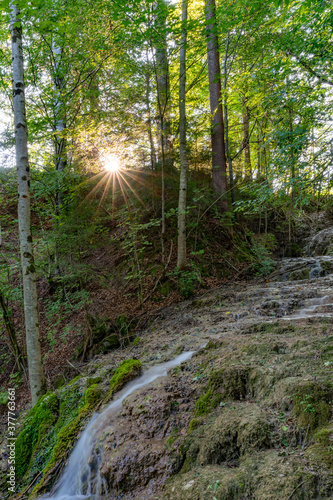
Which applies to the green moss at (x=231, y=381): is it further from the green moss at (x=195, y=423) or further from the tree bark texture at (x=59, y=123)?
the tree bark texture at (x=59, y=123)

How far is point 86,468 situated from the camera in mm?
3326

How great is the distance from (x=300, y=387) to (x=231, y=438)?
798 millimetres

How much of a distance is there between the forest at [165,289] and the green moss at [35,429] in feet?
0.08

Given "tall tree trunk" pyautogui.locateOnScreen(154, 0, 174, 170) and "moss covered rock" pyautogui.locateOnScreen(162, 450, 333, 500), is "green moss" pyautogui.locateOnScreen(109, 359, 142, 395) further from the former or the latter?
"tall tree trunk" pyautogui.locateOnScreen(154, 0, 174, 170)

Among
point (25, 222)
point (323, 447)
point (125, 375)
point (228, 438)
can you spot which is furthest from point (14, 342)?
point (323, 447)

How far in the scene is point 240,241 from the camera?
11.2 meters

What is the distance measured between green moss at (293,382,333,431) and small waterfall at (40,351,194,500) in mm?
2220

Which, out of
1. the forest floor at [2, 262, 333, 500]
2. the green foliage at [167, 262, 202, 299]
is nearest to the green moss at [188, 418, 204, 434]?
the forest floor at [2, 262, 333, 500]

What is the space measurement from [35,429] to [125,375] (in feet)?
5.97

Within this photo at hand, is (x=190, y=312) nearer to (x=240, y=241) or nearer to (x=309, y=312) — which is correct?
(x=309, y=312)

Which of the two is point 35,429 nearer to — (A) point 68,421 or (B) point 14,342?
(A) point 68,421

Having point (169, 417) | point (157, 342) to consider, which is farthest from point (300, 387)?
point (157, 342)

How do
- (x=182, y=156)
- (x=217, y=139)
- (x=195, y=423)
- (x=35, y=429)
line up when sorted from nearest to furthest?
(x=195, y=423), (x=35, y=429), (x=182, y=156), (x=217, y=139)

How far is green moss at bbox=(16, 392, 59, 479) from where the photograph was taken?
4.27 meters
